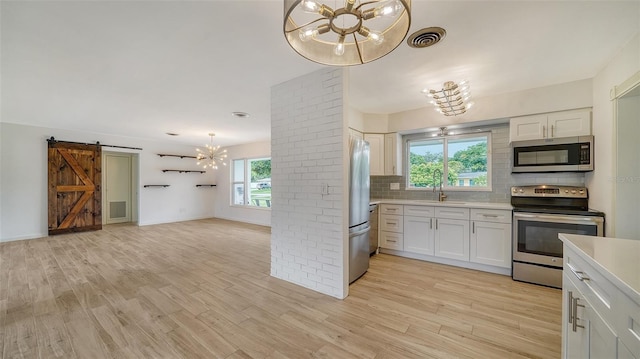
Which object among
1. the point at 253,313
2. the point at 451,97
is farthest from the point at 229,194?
the point at 451,97

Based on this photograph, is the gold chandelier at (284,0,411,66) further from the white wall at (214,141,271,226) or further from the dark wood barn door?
the dark wood barn door

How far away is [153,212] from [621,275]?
28.3 ft

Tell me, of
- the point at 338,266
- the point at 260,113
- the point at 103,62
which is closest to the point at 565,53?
the point at 338,266

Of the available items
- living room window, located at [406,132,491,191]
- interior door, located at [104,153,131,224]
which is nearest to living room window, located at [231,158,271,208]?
interior door, located at [104,153,131,224]

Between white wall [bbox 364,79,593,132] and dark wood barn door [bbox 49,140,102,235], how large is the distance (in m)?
7.26

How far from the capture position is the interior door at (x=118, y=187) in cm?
717

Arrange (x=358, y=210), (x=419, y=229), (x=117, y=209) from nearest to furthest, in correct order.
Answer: (x=358, y=210)
(x=419, y=229)
(x=117, y=209)

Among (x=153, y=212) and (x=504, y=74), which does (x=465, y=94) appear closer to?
(x=504, y=74)

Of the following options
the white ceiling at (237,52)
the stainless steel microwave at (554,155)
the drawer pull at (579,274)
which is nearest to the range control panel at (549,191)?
the stainless steel microwave at (554,155)

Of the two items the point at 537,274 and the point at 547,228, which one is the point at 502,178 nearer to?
the point at 547,228

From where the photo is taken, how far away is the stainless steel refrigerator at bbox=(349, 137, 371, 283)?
2.97 m

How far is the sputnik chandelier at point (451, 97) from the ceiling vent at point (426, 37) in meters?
0.75

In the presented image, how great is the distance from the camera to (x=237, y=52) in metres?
2.32

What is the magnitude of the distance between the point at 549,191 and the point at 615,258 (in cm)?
262
